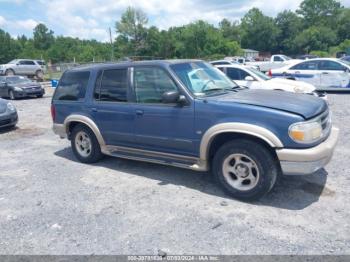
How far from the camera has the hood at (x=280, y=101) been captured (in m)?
3.87

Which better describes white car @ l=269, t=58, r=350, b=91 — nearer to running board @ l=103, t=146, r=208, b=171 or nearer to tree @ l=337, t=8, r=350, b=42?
running board @ l=103, t=146, r=208, b=171

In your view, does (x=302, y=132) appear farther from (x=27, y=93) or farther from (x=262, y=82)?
(x=27, y=93)

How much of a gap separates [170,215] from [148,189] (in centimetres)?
89

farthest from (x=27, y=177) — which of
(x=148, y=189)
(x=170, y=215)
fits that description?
(x=170, y=215)

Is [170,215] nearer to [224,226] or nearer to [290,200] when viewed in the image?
[224,226]

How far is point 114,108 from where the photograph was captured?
17.1ft

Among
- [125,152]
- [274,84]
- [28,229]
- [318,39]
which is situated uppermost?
[318,39]

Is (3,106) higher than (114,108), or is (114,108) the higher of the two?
(114,108)

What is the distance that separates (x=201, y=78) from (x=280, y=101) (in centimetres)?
126

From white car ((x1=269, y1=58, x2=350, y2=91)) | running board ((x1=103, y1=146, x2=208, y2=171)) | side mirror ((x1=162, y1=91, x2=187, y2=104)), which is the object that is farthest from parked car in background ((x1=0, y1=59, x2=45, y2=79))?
side mirror ((x1=162, y1=91, x2=187, y2=104))

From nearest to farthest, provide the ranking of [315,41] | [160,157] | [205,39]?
[160,157]
[205,39]
[315,41]

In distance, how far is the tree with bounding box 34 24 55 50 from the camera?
3841 inches

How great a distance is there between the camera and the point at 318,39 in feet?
263

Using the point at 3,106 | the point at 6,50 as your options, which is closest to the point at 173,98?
the point at 3,106
